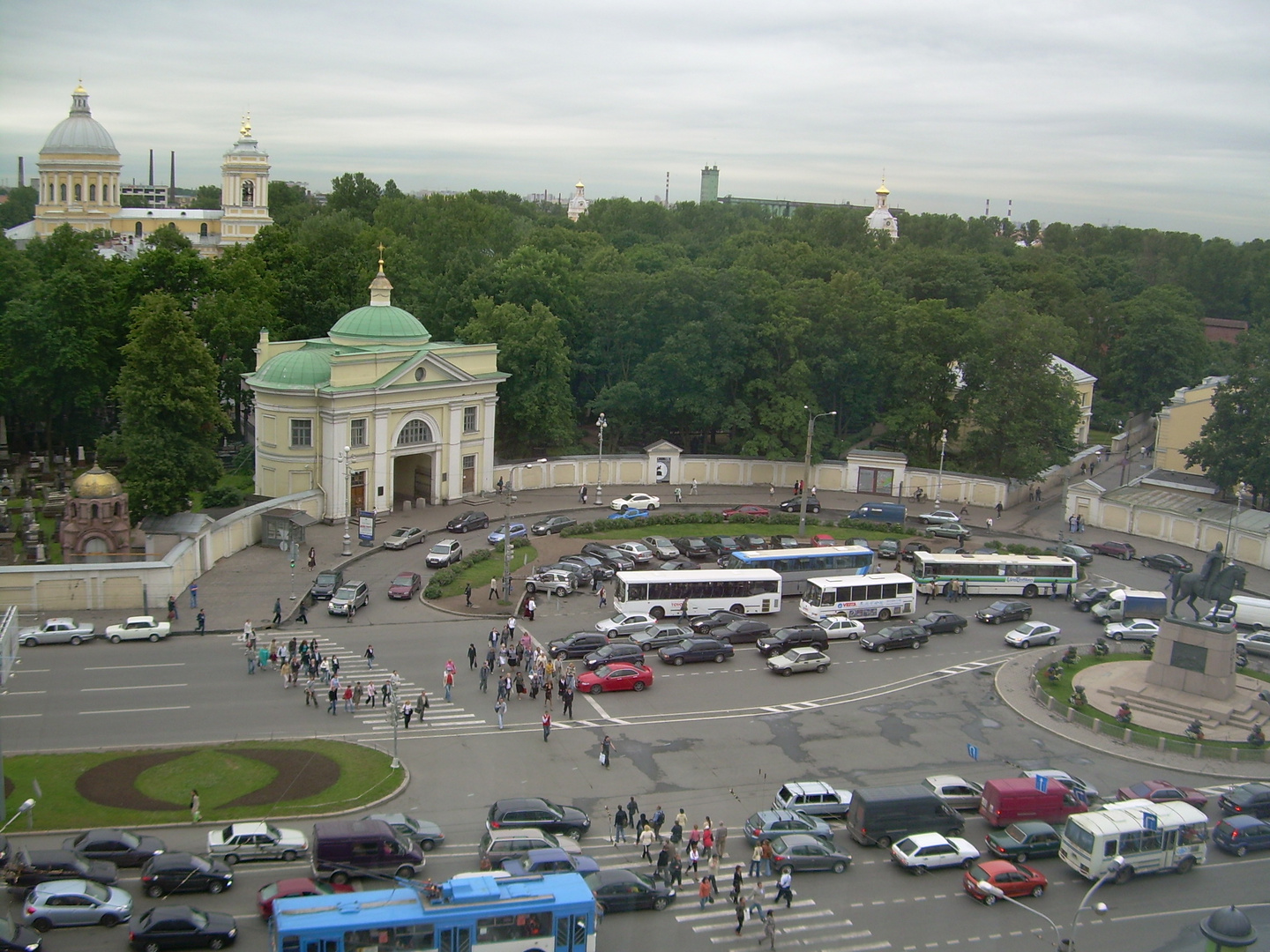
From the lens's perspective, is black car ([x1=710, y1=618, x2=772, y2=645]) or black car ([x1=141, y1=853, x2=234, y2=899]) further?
black car ([x1=710, y1=618, x2=772, y2=645])

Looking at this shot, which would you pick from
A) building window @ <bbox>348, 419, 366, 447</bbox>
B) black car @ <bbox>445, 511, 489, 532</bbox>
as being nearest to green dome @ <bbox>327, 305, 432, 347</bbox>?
building window @ <bbox>348, 419, 366, 447</bbox>

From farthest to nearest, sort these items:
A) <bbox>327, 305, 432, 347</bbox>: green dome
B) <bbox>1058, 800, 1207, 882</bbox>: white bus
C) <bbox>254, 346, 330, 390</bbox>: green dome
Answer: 1. <bbox>327, 305, 432, 347</bbox>: green dome
2. <bbox>254, 346, 330, 390</bbox>: green dome
3. <bbox>1058, 800, 1207, 882</bbox>: white bus

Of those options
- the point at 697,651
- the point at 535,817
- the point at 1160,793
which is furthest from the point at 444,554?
the point at 1160,793

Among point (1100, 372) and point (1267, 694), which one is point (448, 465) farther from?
point (1100, 372)

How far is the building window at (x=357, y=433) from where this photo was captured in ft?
191

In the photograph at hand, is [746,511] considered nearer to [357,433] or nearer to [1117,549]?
[1117,549]

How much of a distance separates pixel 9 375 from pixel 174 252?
13.1 metres

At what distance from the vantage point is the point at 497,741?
114 ft

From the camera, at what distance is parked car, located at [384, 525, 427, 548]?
54.3m

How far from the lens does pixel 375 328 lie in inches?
2453

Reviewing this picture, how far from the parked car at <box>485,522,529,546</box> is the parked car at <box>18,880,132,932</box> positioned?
3208cm

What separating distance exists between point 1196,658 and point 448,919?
1147 inches

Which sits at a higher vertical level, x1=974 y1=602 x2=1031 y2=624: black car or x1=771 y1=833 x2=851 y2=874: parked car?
x1=974 y1=602 x2=1031 y2=624: black car

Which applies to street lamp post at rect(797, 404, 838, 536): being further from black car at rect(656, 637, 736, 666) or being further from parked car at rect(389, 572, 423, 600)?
parked car at rect(389, 572, 423, 600)
